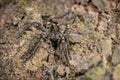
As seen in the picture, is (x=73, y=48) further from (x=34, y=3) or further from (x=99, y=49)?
(x=34, y=3)

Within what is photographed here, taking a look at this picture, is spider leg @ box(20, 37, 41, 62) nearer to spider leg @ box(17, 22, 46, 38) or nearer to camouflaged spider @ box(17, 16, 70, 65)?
camouflaged spider @ box(17, 16, 70, 65)

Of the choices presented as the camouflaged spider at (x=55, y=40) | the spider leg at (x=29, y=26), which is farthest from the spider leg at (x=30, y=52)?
the spider leg at (x=29, y=26)

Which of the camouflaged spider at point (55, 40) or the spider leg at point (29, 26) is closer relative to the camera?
the camouflaged spider at point (55, 40)

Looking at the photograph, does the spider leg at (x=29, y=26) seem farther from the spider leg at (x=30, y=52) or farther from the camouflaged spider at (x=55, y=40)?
the spider leg at (x=30, y=52)

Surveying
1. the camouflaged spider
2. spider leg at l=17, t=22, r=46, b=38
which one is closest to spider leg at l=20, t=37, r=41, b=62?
the camouflaged spider

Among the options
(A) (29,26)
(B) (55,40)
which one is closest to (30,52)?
(B) (55,40)

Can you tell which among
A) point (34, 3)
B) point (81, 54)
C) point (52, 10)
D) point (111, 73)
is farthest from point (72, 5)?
point (111, 73)

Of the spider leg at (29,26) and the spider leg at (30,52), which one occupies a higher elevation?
the spider leg at (29,26)

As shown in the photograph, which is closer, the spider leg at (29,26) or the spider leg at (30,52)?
the spider leg at (30,52)

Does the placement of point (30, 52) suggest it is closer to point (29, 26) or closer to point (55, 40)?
point (55, 40)
